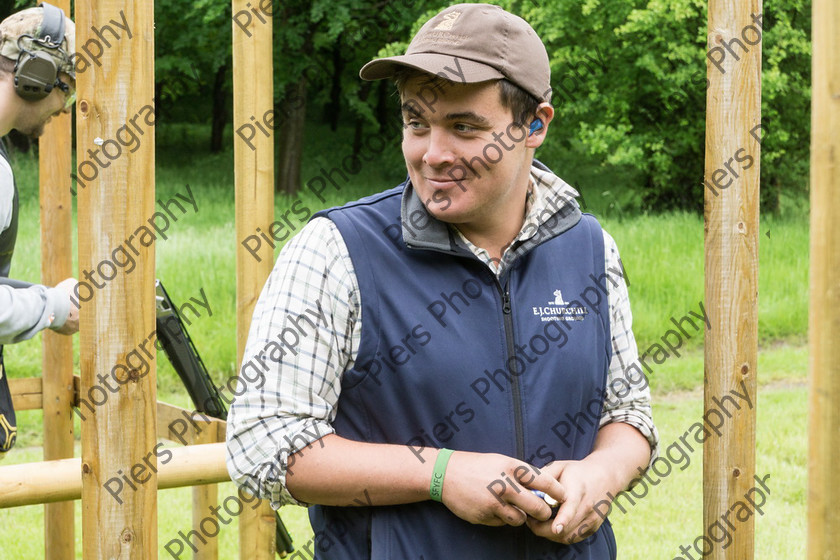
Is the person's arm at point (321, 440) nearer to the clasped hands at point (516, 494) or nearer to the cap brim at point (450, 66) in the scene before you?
the clasped hands at point (516, 494)

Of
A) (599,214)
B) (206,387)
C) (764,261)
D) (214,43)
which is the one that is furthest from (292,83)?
(206,387)

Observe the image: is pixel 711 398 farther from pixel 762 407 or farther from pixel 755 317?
pixel 762 407

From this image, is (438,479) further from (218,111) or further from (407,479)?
(218,111)

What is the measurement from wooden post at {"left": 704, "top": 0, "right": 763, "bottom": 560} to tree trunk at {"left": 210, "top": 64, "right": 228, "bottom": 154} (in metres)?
19.3

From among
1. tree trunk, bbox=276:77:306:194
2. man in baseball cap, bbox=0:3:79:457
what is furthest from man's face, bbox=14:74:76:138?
tree trunk, bbox=276:77:306:194

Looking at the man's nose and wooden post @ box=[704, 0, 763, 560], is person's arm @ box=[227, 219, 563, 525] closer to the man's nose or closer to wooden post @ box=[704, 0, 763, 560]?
the man's nose

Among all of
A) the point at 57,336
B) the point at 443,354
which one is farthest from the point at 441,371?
the point at 57,336

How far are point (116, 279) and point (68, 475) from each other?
2.81 ft

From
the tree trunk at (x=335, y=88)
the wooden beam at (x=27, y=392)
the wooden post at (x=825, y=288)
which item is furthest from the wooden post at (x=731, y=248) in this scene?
the tree trunk at (x=335, y=88)

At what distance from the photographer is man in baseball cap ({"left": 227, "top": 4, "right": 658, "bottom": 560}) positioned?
69.2 inches

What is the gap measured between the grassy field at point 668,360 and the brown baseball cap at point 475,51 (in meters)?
3.34

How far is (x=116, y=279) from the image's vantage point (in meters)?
1.74

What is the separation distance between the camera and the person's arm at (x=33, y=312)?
106 inches

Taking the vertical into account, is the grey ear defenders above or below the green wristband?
above
